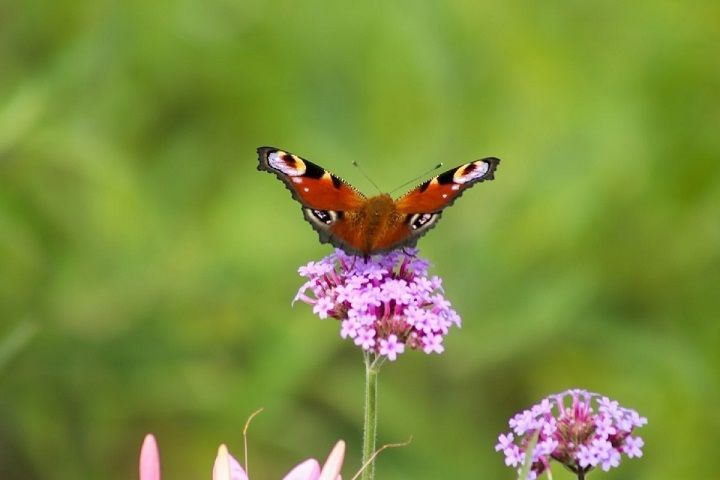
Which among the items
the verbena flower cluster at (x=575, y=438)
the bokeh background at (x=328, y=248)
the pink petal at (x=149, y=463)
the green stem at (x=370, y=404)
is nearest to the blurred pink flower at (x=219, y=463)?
the pink petal at (x=149, y=463)

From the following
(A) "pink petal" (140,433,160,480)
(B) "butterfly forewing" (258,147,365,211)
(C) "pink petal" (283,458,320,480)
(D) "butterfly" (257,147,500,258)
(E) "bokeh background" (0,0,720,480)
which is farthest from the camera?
(E) "bokeh background" (0,0,720,480)

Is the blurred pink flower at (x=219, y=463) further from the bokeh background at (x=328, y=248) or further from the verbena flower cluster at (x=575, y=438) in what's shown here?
the bokeh background at (x=328, y=248)

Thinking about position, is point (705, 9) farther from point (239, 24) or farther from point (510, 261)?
point (239, 24)

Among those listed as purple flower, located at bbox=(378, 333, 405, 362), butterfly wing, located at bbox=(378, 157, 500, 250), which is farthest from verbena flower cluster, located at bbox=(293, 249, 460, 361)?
butterfly wing, located at bbox=(378, 157, 500, 250)

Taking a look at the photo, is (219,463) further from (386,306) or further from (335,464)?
(386,306)

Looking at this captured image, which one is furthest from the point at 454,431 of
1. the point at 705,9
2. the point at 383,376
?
the point at 705,9

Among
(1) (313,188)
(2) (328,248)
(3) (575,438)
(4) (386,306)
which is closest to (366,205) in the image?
(1) (313,188)

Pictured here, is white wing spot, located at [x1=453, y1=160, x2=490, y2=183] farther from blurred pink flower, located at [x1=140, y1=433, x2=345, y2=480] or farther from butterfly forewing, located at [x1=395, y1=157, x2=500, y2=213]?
blurred pink flower, located at [x1=140, y1=433, x2=345, y2=480]
